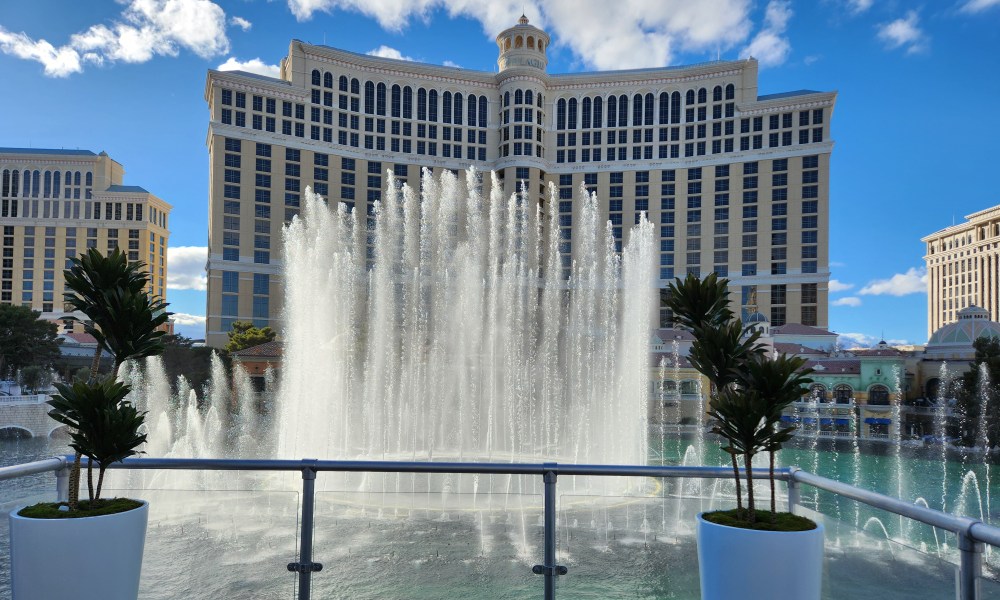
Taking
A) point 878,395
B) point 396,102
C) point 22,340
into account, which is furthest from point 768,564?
point 396,102

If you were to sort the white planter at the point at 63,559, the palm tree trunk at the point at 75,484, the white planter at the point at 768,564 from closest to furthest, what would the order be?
1. the white planter at the point at 768,564
2. the white planter at the point at 63,559
3. the palm tree trunk at the point at 75,484

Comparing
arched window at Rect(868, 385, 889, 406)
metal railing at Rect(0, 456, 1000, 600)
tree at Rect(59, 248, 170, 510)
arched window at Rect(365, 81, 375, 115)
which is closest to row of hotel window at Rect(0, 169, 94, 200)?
arched window at Rect(365, 81, 375, 115)

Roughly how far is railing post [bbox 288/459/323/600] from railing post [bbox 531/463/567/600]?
121 centimetres

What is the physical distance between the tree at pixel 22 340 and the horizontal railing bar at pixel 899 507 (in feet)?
144

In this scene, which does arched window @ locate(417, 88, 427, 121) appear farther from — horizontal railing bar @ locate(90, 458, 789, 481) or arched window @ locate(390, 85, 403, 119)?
horizontal railing bar @ locate(90, 458, 789, 481)

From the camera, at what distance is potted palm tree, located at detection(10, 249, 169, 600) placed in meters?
3.32

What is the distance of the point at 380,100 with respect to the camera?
59.6m

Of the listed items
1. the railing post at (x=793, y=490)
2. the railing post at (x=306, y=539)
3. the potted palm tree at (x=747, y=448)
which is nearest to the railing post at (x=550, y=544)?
the potted palm tree at (x=747, y=448)

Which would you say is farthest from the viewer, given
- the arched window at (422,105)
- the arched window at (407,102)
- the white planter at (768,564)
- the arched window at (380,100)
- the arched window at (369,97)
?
the arched window at (422,105)

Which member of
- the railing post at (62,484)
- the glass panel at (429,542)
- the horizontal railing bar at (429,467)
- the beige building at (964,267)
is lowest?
the glass panel at (429,542)

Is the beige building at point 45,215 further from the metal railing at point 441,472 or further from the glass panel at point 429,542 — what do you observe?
the glass panel at point 429,542

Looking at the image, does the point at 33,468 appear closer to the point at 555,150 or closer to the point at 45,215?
the point at 555,150

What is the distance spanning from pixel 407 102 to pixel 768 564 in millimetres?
60126

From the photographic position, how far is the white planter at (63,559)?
331 centimetres
